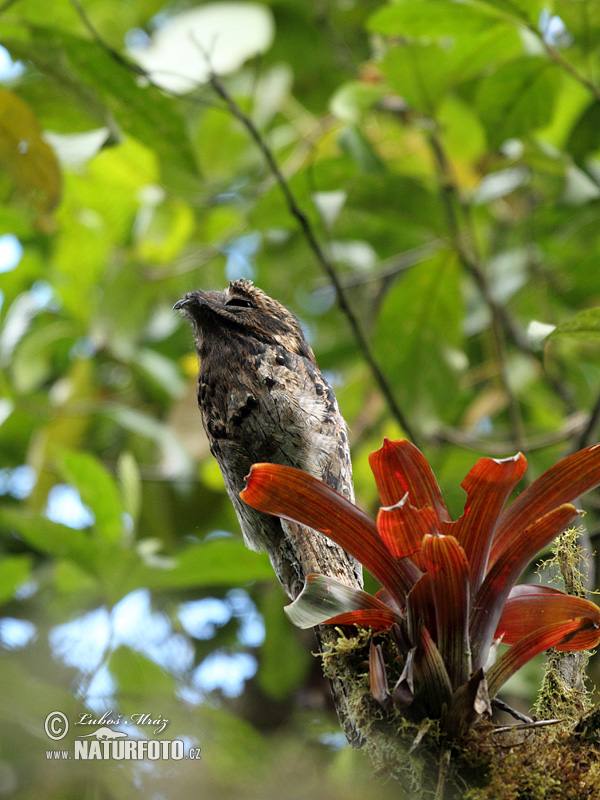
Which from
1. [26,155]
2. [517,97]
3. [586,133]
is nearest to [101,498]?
[26,155]

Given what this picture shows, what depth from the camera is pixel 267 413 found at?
1.34 meters

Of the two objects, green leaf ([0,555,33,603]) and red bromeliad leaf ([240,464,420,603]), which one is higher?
green leaf ([0,555,33,603])

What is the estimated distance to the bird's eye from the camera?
1458 mm

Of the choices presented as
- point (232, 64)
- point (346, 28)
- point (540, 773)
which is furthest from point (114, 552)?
point (346, 28)

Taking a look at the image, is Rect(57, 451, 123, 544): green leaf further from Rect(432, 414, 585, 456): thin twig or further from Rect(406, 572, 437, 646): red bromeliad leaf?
Rect(406, 572, 437, 646): red bromeliad leaf

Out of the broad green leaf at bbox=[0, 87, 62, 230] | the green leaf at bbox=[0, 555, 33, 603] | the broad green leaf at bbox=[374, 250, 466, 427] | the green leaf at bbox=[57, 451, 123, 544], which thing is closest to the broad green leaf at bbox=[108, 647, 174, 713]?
the green leaf at bbox=[57, 451, 123, 544]

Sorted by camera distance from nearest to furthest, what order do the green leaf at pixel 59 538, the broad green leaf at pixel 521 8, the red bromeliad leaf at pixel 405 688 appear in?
1. the red bromeliad leaf at pixel 405 688
2. the broad green leaf at pixel 521 8
3. the green leaf at pixel 59 538

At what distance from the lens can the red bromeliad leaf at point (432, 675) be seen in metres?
0.97

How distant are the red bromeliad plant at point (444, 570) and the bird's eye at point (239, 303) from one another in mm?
501

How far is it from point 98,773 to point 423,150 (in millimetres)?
3266

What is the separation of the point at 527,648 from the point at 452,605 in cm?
17

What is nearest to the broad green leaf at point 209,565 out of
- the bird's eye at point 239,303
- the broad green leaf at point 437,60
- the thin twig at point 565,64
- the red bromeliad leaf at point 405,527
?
the bird's eye at point 239,303

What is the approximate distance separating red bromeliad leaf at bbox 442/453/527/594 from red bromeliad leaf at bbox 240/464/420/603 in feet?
0.27

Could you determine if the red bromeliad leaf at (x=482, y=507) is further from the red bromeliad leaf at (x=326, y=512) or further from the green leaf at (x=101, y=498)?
the green leaf at (x=101, y=498)
